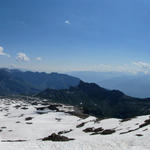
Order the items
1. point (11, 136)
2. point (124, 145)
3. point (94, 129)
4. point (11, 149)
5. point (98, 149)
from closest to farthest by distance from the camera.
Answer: point (11, 149)
point (98, 149)
point (124, 145)
point (94, 129)
point (11, 136)

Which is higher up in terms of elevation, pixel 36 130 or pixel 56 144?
pixel 56 144

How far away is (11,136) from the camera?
54.9 meters

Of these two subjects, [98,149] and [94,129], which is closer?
[98,149]

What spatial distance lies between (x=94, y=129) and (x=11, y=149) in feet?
110

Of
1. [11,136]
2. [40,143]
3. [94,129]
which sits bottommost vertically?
[11,136]

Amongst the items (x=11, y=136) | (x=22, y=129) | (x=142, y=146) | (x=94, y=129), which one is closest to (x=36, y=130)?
(x=22, y=129)

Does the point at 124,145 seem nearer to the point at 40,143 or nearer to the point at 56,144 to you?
the point at 56,144

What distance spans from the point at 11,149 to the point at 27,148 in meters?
1.71

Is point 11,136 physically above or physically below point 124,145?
below

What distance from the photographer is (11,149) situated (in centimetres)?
2023

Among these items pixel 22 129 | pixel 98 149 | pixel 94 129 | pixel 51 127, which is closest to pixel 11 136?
pixel 22 129

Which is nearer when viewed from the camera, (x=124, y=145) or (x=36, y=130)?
(x=124, y=145)

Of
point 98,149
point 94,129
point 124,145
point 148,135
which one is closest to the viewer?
point 98,149

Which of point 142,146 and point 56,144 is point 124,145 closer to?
point 142,146
